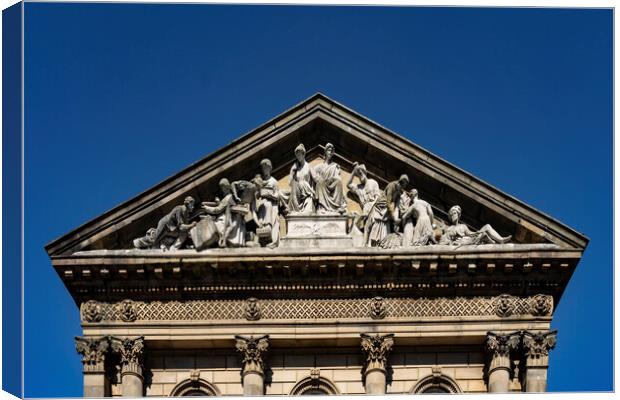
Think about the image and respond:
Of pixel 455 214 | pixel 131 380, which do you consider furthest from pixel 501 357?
pixel 131 380

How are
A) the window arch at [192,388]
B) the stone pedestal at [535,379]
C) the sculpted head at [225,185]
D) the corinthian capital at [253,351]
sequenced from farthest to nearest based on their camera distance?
the sculpted head at [225,185], the window arch at [192,388], the corinthian capital at [253,351], the stone pedestal at [535,379]

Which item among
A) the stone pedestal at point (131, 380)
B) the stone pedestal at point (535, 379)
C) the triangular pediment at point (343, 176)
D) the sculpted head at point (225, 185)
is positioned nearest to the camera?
the stone pedestal at point (535, 379)

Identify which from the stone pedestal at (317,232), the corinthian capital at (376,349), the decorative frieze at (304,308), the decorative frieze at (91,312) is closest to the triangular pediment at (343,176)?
the stone pedestal at (317,232)

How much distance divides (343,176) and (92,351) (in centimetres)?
696

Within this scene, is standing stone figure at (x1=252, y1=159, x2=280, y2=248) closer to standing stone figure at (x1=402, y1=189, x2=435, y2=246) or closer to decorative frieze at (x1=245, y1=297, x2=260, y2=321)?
decorative frieze at (x1=245, y1=297, x2=260, y2=321)

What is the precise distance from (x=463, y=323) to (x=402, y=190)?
11.0ft

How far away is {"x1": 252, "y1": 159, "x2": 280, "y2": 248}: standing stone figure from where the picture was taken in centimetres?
4066

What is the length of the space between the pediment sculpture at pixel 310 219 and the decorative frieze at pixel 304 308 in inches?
49.6

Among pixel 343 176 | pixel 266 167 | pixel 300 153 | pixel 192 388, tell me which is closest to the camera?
pixel 192 388

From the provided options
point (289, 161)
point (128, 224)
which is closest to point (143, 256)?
point (128, 224)

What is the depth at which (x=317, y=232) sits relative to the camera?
40.7 metres

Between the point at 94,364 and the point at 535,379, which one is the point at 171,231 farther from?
the point at 535,379

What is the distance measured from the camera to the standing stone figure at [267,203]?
40656mm

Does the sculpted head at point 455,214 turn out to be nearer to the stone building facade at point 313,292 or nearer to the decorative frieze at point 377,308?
the stone building facade at point 313,292
